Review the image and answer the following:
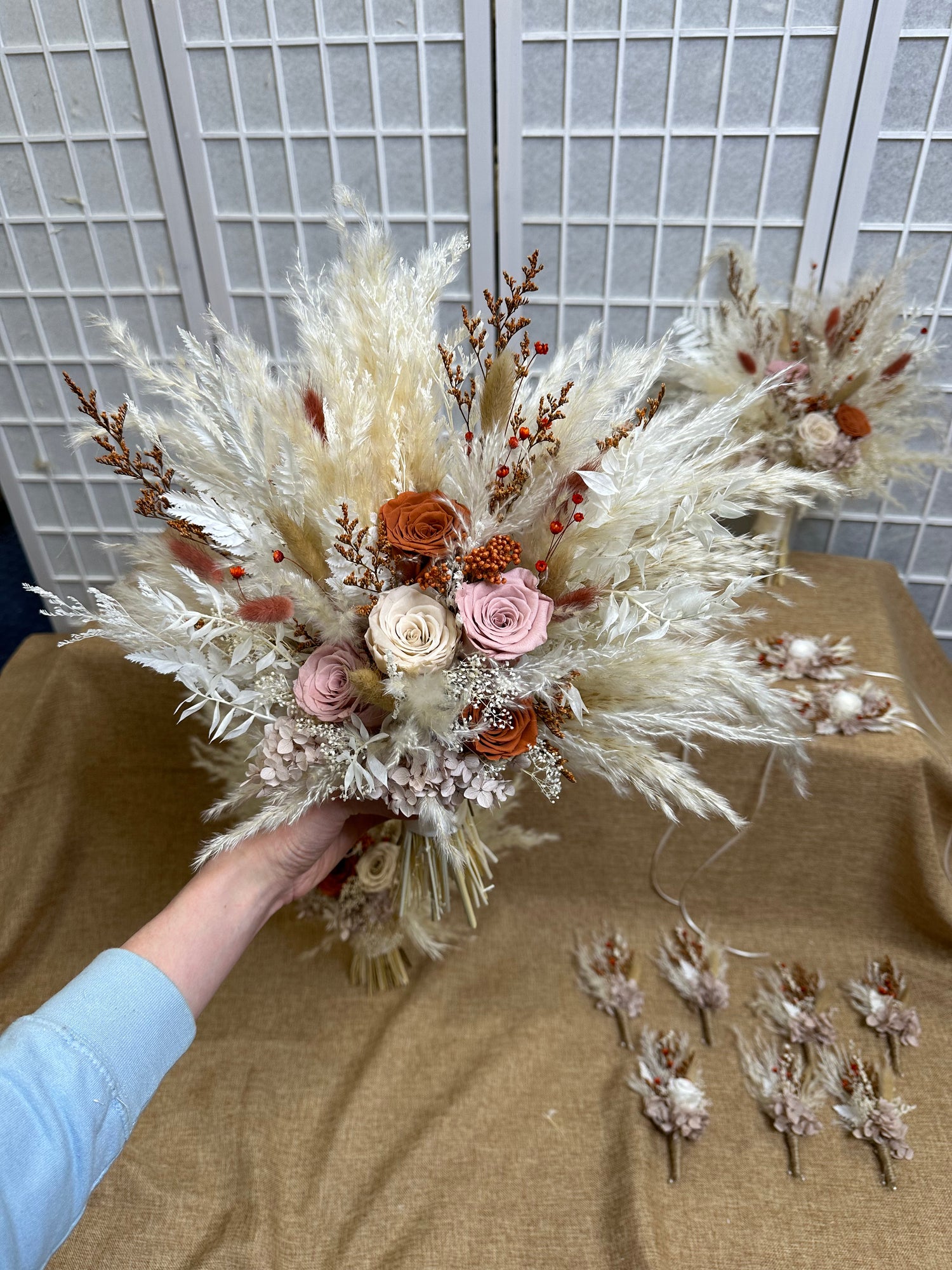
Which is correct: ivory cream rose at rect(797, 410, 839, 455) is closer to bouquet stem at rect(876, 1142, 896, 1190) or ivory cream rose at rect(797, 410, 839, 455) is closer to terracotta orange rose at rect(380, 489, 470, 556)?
terracotta orange rose at rect(380, 489, 470, 556)

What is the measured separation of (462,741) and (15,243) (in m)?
1.57

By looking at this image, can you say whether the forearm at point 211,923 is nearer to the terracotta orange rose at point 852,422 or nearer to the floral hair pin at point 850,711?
the floral hair pin at point 850,711

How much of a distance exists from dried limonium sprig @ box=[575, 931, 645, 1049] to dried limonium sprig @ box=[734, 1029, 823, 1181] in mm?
157

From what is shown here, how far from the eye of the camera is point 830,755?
115 cm

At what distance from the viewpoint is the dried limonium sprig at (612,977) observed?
1152mm

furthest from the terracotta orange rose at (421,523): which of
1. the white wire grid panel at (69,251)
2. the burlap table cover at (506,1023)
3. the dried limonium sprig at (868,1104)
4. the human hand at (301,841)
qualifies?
the dried limonium sprig at (868,1104)

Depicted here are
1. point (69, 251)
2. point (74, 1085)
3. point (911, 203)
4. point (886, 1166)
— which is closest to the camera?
point (74, 1085)

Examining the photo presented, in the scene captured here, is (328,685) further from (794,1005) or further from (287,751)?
(794,1005)

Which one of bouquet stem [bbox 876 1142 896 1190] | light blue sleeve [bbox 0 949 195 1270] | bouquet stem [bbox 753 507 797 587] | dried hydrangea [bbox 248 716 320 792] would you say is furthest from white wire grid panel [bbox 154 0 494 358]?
bouquet stem [bbox 876 1142 896 1190]

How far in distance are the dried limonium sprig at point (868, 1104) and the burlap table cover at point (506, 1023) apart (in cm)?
2

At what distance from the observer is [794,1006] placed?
1141 millimetres

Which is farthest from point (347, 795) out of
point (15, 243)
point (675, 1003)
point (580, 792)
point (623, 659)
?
point (15, 243)

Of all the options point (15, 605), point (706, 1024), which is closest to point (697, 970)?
point (706, 1024)

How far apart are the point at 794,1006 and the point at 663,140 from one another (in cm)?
143
